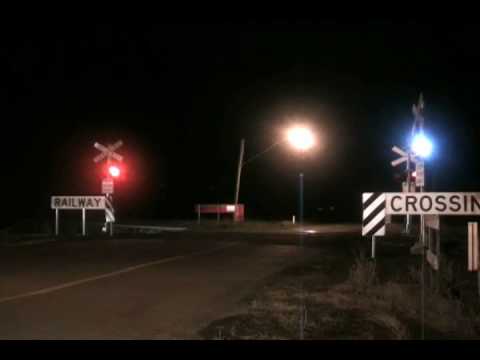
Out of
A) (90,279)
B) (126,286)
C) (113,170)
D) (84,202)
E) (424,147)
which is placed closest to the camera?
(126,286)

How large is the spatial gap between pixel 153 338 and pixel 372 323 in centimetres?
322

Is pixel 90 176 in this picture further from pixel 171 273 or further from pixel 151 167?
pixel 171 273

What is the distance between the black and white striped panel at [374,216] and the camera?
13008 mm

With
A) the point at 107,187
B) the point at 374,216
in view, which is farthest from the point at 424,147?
the point at 107,187

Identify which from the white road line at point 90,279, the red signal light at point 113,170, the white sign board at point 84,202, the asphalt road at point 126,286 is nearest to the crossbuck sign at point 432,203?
the asphalt road at point 126,286

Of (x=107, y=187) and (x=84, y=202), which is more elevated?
(x=107, y=187)

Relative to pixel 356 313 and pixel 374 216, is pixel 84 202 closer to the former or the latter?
pixel 374 216

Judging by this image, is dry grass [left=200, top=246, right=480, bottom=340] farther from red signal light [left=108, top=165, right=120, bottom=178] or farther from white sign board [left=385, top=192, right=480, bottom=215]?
red signal light [left=108, top=165, right=120, bottom=178]

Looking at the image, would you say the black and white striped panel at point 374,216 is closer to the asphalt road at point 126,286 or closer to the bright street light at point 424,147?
the asphalt road at point 126,286

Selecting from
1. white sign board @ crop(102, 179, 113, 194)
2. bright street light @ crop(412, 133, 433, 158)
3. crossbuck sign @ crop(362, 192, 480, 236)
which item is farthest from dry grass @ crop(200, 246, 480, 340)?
white sign board @ crop(102, 179, 113, 194)

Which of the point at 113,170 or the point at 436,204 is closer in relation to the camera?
the point at 436,204

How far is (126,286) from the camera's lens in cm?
1340

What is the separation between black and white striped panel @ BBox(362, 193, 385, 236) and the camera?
512 inches

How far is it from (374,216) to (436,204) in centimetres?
142
